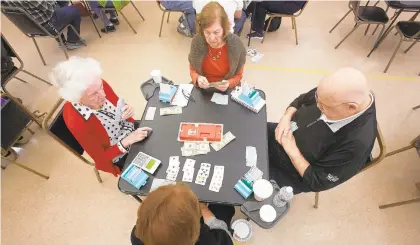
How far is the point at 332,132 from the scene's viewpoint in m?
1.65

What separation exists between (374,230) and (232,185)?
1623 millimetres

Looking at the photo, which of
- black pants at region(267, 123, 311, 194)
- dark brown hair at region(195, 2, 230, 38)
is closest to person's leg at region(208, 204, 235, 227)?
black pants at region(267, 123, 311, 194)

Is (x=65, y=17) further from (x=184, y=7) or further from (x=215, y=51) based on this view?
(x=215, y=51)

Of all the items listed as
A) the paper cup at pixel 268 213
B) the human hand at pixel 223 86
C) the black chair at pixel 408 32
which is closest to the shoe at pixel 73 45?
the human hand at pixel 223 86

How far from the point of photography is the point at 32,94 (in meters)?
3.60

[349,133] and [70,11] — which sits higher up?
[70,11]

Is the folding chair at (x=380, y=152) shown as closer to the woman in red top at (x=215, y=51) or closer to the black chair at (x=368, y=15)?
the woman in red top at (x=215, y=51)

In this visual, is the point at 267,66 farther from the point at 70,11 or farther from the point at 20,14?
the point at 20,14

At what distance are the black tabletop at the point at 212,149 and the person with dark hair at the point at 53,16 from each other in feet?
7.98

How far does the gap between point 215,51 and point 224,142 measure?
910 millimetres

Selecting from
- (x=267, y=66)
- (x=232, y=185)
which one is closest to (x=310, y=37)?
(x=267, y=66)

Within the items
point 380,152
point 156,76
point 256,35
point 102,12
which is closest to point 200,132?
point 156,76

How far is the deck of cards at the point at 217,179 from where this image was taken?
1631mm

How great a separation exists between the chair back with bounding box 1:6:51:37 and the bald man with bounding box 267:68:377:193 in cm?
333
